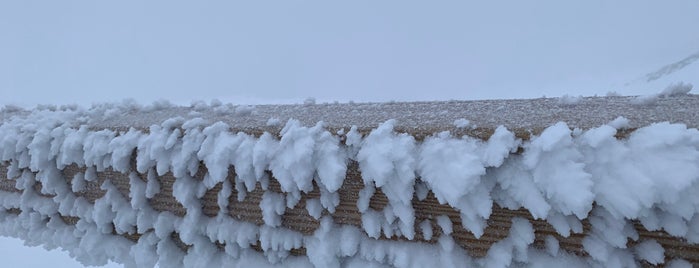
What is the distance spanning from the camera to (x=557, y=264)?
1086mm

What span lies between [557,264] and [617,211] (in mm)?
267

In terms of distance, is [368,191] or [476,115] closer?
[368,191]

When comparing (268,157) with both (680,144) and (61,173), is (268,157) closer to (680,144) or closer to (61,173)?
(680,144)

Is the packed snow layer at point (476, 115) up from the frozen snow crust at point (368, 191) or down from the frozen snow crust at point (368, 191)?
up

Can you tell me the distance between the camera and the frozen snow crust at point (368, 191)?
35.4 inches

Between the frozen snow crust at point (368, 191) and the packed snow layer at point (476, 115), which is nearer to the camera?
the frozen snow crust at point (368, 191)

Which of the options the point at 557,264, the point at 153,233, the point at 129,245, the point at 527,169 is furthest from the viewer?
the point at 129,245

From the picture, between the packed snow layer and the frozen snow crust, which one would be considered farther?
the packed snow layer

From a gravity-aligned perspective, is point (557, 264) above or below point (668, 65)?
below

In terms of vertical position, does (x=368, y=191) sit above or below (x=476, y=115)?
below

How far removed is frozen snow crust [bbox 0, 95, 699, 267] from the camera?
90cm

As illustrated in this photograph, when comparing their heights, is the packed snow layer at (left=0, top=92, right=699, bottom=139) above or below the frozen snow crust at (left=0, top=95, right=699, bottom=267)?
above

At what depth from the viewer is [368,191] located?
4.10ft

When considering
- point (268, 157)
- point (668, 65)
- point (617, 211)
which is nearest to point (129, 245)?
point (268, 157)
